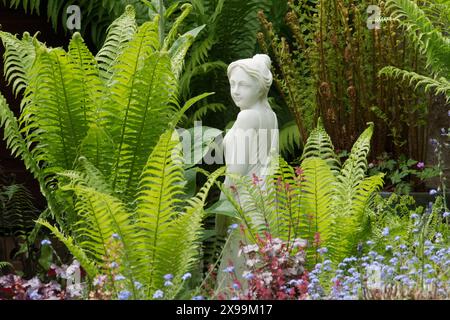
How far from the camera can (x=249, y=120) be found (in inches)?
199

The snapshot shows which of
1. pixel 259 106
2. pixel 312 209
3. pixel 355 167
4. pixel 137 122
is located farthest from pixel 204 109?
pixel 312 209

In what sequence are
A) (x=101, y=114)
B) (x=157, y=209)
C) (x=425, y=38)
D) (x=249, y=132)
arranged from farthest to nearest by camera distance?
1. (x=425, y=38)
2. (x=101, y=114)
3. (x=249, y=132)
4. (x=157, y=209)

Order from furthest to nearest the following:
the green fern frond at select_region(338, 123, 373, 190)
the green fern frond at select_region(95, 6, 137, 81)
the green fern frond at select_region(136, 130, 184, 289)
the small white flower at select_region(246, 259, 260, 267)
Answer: the green fern frond at select_region(95, 6, 137, 81) < the green fern frond at select_region(338, 123, 373, 190) < the green fern frond at select_region(136, 130, 184, 289) < the small white flower at select_region(246, 259, 260, 267)

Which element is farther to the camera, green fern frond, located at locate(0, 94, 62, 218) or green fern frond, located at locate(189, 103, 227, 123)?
green fern frond, located at locate(189, 103, 227, 123)

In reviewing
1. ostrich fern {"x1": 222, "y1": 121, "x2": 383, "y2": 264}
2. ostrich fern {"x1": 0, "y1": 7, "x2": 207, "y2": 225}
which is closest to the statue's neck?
ostrich fern {"x1": 0, "y1": 7, "x2": 207, "y2": 225}

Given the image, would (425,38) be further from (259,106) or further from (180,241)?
(180,241)

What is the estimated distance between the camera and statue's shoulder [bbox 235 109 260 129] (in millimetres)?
5066

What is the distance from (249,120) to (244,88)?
0.16 m

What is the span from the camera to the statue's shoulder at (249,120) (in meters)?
5.07

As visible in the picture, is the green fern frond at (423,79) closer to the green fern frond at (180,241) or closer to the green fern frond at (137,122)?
the green fern frond at (137,122)

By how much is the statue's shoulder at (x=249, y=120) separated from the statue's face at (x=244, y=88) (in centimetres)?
7

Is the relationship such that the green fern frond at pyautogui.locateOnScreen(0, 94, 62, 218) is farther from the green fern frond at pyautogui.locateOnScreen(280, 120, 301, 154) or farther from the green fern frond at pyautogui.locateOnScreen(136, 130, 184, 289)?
the green fern frond at pyautogui.locateOnScreen(280, 120, 301, 154)

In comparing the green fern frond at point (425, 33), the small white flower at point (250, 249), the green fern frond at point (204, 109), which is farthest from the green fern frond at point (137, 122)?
the green fern frond at point (204, 109)
